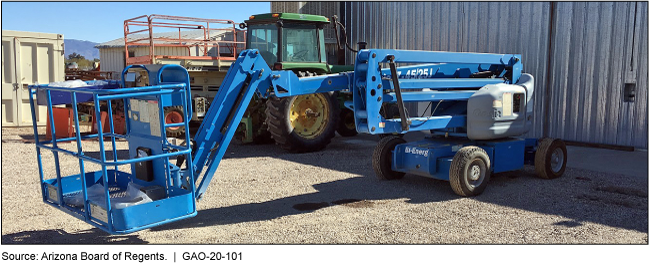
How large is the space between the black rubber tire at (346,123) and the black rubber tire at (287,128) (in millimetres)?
1893

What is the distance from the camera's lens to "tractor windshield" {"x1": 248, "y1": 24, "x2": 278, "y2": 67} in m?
10.6

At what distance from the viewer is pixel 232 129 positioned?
215 inches

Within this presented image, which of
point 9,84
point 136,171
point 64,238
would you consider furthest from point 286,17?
point 9,84

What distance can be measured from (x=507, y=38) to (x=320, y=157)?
5.18 meters

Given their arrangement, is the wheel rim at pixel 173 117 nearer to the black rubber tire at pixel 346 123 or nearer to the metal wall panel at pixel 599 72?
the black rubber tire at pixel 346 123

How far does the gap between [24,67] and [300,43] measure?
7.57m

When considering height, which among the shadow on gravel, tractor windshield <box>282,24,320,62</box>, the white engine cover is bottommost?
the shadow on gravel

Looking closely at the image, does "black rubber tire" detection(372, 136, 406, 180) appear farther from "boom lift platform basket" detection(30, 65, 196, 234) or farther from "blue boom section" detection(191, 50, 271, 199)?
"boom lift platform basket" detection(30, 65, 196, 234)

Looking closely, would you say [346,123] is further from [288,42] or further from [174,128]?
[174,128]

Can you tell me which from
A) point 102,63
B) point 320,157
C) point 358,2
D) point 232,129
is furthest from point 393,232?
point 102,63

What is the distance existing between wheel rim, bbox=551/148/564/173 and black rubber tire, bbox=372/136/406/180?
2.28 m

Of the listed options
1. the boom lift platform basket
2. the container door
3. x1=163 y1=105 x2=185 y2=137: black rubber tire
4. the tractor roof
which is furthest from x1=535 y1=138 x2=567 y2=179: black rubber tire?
the container door

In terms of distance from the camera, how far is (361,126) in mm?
6449

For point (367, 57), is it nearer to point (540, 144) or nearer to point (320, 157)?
point (540, 144)
